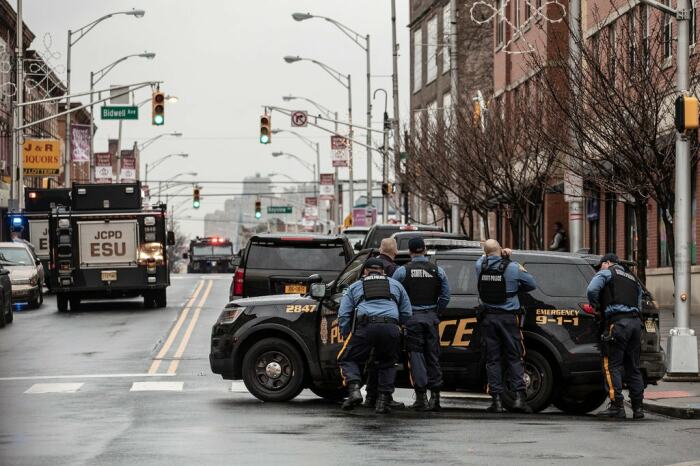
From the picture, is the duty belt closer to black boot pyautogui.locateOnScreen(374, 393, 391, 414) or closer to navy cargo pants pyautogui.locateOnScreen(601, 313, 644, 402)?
black boot pyautogui.locateOnScreen(374, 393, 391, 414)

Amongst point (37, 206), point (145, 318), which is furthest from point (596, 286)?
point (37, 206)

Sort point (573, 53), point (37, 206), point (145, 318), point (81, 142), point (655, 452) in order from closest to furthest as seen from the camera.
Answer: point (655, 452)
point (573, 53)
point (145, 318)
point (37, 206)
point (81, 142)

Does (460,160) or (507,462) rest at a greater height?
(460,160)

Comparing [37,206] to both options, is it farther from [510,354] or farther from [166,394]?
[510,354]

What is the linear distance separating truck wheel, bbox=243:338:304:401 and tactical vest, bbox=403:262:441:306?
1.83 m

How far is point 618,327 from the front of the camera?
1541cm

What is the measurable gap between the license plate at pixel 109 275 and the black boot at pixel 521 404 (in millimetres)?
20903

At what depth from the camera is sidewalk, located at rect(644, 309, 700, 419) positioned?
16.0m

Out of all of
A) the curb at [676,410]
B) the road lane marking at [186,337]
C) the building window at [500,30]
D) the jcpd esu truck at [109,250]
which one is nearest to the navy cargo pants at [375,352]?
the curb at [676,410]

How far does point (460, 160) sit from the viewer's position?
38406 millimetres

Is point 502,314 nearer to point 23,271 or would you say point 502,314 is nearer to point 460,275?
point 460,275

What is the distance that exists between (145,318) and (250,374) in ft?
52.3

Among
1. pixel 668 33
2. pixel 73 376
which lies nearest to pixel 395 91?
pixel 668 33

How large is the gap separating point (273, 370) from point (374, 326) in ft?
6.25
